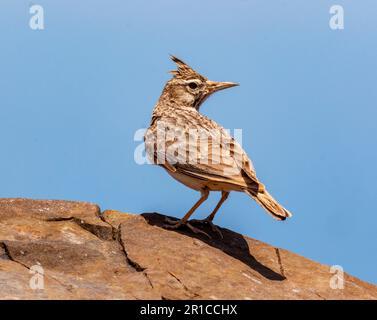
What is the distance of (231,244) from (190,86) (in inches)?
111

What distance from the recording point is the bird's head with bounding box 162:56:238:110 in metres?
11.7

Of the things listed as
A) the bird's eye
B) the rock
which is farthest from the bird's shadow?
the bird's eye

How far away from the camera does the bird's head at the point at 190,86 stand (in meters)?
11.7

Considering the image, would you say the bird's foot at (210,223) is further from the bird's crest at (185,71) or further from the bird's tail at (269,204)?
the bird's crest at (185,71)

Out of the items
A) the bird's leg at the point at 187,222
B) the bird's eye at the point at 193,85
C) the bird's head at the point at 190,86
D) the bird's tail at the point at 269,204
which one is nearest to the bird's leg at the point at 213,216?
the bird's leg at the point at 187,222

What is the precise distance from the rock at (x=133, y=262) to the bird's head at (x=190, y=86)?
6.95 ft

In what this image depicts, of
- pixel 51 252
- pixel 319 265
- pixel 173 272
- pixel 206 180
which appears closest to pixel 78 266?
pixel 51 252

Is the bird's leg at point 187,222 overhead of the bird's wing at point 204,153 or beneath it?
beneath

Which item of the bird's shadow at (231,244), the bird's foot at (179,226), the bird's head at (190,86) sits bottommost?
the bird's shadow at (231,244)

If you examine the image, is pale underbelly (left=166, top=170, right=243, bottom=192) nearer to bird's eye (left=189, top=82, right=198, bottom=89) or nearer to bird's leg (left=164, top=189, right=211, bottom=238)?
bird's leg (left=164, top=189, right=211, bottom=238)

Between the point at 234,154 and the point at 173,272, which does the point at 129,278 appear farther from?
the point at 234,154

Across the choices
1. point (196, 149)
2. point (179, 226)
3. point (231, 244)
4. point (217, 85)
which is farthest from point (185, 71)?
point (231, 244)

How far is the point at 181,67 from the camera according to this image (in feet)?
38.5

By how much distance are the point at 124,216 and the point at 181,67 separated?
257 cm
